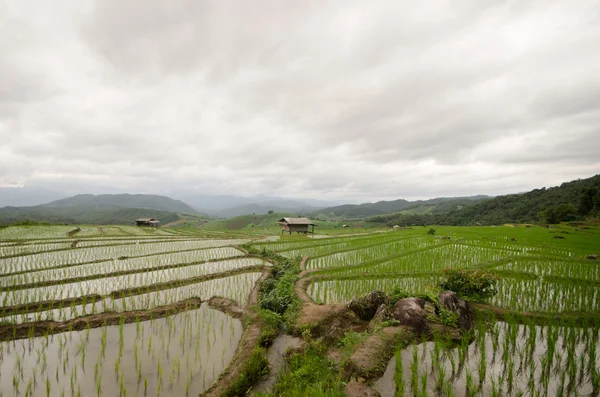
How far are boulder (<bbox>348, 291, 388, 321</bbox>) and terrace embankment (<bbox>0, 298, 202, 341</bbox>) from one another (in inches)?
208

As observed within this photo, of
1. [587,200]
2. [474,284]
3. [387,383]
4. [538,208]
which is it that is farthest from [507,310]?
[538,208]

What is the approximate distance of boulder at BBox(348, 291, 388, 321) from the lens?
24.0 feet

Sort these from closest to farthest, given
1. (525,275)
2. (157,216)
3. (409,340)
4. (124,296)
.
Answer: (409,340) → (124,296) → (525,275) → (157,216)

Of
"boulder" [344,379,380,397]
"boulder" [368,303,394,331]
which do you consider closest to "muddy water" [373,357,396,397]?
"boulder" [344,379,380,397]

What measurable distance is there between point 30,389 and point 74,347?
4.67 ft

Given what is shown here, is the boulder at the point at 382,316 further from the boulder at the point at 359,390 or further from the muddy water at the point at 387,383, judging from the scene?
the boulder at the point at 359,390

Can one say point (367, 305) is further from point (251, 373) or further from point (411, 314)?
point (251, 373)

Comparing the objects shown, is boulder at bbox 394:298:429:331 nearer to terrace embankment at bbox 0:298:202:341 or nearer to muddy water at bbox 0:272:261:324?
muddy water at bbox 0:272:261:324

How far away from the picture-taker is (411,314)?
20.6ft

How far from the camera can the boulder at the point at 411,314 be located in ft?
20.2

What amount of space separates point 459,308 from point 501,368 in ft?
6.45

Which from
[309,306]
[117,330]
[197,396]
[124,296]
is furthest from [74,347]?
[309,306]

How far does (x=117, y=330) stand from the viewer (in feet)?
22.1

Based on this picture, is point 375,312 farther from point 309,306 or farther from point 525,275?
point 525,275
